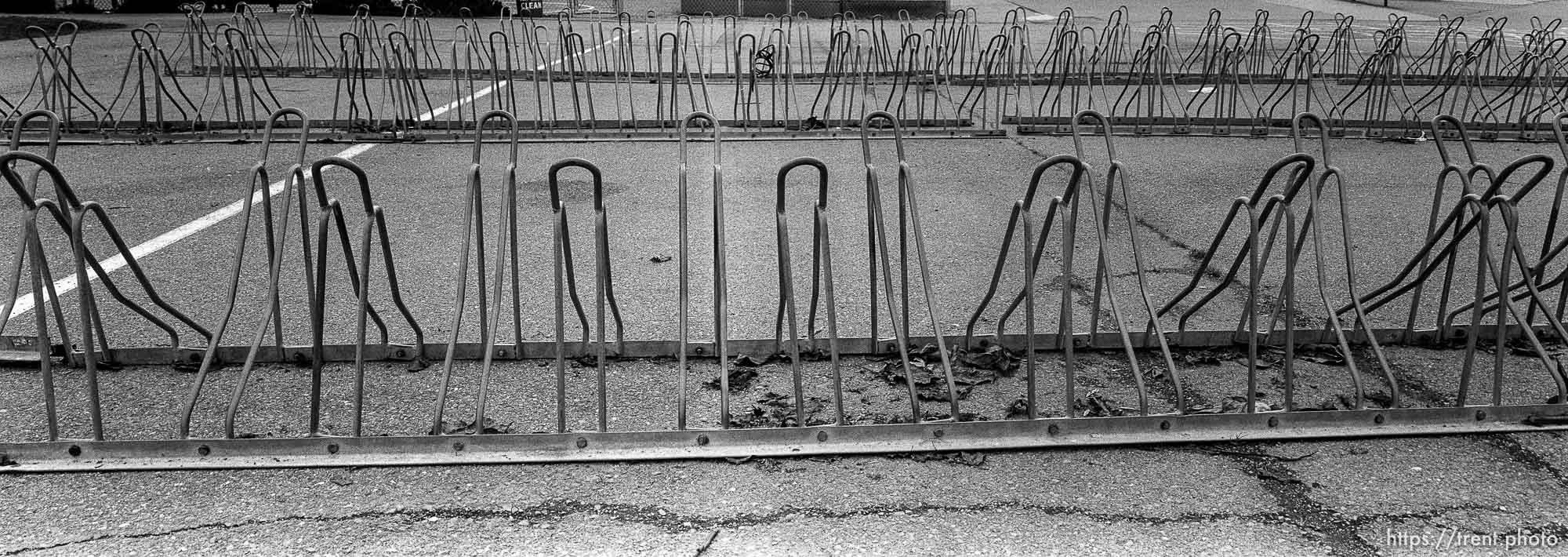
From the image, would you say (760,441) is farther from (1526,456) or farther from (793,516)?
(1526,456)

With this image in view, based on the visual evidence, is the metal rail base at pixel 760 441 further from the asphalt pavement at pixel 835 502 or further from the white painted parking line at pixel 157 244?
the white painted parking line at pixel 157 244

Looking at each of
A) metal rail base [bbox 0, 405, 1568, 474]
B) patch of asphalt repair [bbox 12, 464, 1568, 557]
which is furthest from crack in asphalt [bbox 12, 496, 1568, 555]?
metal rail base [bbox 0, 405, 1568, 474]

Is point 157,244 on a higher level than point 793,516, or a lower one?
higher

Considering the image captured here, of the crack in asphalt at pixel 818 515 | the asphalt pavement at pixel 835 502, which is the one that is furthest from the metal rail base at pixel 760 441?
the crack in asphalt at pixel 818 515

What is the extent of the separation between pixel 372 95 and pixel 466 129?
124 inches

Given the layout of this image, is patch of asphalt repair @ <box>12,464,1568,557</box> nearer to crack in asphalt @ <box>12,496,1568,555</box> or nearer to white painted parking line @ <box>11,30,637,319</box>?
crack in asphalt @ <box>12,496,1568,555</box>

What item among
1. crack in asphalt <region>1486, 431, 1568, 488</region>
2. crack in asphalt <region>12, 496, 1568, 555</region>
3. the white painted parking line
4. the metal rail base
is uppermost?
the white painted parking line

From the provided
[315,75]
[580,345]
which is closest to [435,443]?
[580,345]

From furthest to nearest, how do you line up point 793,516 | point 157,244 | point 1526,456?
point 157,244 < point 1526,456 < point 793,516

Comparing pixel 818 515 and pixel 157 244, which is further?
pixel 157 244

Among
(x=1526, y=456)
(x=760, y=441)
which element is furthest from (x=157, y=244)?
(x=1526, y=456)

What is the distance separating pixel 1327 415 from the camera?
4426 millimetres

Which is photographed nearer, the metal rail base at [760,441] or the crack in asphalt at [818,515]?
the crack in asphalt at [818,515]

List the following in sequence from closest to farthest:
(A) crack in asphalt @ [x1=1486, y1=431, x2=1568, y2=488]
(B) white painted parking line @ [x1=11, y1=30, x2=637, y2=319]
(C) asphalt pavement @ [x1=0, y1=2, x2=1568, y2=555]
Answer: (C) asphalt pavement @ [x1=0, y1=2, x2=1568, y2=555] → (A) crack in asphalt @ [x1=1486, y1=431, x2=1568, y2=488] → (B) white painted parking line @ [x1=11, y1=30, x2=637, y2=319]
